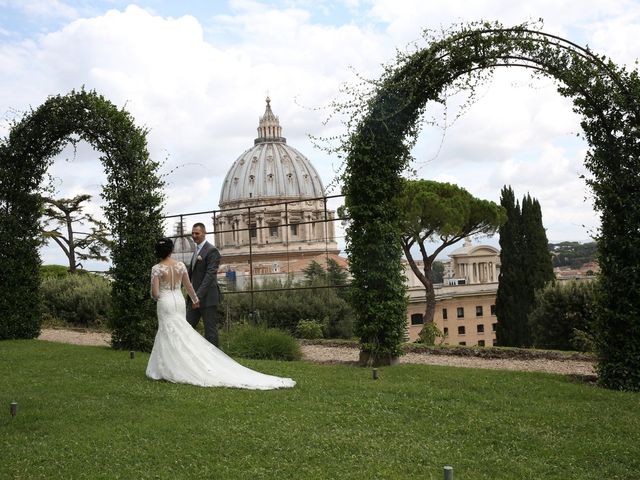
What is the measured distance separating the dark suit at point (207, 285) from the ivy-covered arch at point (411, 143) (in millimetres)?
1683

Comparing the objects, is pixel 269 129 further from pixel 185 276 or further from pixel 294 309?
pixel 185 276

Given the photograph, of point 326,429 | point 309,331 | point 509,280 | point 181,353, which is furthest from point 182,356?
point 509,280

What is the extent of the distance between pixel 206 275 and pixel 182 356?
56.4 inches

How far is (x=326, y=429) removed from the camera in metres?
5.02

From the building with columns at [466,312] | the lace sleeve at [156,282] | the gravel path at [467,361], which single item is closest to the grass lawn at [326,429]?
the lace sleeve at [156,282]

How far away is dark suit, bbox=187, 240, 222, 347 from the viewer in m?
8.22

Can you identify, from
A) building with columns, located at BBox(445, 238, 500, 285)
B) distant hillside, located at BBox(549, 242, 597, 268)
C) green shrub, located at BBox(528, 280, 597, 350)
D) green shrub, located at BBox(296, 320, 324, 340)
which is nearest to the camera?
green shrub, located at BBox(528, 280, 597, 350)

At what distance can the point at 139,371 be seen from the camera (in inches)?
307

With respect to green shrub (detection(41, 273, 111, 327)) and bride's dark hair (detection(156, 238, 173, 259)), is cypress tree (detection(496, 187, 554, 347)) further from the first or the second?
bride's dark hair (detection(156, 238, 173, 259))

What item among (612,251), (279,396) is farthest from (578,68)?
(279,396)

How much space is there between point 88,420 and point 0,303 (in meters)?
7.58

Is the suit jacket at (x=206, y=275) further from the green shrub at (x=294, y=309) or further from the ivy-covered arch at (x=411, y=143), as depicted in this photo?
the green shrub at (x=294, y=309)

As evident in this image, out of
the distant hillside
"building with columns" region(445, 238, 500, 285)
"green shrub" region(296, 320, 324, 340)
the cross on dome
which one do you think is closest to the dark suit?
"green shrub" region(296, 320, 324, 340)

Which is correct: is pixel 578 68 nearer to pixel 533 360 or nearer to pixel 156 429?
pixel 533 360
